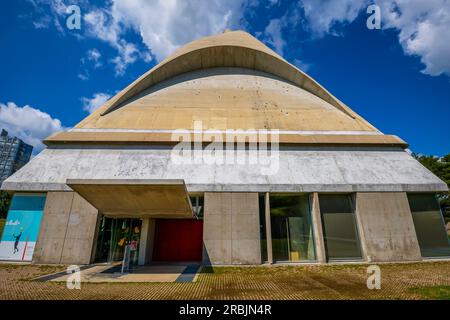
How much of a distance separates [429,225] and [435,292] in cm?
1040

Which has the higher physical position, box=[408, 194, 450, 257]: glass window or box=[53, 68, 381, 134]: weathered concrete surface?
box=[53, 68, 381, 134]: weathered concrete surface

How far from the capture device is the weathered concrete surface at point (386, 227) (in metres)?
13.2

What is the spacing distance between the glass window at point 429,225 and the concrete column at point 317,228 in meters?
6.19

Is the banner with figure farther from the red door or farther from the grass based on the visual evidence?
the grass

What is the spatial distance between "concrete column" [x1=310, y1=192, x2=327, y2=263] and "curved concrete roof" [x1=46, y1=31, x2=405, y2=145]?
18.6 ft

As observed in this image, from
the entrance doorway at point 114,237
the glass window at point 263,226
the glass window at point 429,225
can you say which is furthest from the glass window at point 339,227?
the entrance doorway at point 114,237

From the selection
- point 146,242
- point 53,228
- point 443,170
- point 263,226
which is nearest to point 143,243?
point 146,242

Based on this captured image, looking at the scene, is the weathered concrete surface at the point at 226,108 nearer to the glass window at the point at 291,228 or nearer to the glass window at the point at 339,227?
the glass window at the point at 339,227

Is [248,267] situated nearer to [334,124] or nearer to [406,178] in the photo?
[406,178]

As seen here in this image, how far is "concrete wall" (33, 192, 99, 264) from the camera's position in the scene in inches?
487

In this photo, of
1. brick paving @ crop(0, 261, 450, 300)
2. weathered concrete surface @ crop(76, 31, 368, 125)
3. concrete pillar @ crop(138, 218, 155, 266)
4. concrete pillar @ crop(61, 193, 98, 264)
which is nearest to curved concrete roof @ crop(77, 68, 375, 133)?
weathered concrete surface @ crop(76, 31, 368, 125)
